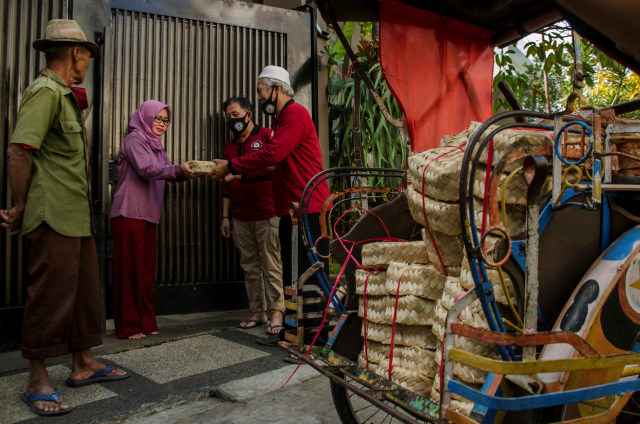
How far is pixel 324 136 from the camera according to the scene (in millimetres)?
6277

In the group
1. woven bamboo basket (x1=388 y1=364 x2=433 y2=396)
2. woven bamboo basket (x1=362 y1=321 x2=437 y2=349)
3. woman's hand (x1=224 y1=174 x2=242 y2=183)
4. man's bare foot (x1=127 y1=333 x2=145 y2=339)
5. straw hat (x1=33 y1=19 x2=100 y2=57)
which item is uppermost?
straw hat (x1=33 y1=19 x2=100 y2=57)

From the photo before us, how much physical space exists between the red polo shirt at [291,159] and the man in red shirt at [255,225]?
16.1 inches

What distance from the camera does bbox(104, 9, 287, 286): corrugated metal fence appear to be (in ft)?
16.6

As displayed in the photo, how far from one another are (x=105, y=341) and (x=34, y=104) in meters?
2.16

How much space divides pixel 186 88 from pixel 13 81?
1.64m

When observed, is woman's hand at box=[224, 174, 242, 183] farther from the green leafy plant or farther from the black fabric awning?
the green leafy plant

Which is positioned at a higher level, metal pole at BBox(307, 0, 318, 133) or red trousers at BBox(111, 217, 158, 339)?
metal pole at BBox(307, 0, 318, 133)

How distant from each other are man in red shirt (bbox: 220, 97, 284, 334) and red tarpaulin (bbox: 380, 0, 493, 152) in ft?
5.06

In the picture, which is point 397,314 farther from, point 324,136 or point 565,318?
point 324,136

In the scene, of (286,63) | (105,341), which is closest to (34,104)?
(105,341)

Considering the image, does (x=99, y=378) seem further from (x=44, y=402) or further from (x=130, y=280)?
(x=130, y=280)

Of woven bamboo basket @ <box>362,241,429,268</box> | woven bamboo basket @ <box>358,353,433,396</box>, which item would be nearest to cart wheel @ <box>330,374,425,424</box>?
woven bamboo basket @ <box>358,353,433,396</box>

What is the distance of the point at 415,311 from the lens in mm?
2201

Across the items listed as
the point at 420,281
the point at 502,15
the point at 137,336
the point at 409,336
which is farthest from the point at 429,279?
the point at 137,336
